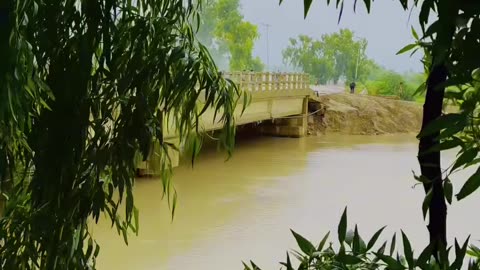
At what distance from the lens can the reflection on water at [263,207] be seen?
3.29 metres

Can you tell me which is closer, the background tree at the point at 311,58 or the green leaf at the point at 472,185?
the green leaf at the point at 472,185

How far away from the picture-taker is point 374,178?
5680 millimetres

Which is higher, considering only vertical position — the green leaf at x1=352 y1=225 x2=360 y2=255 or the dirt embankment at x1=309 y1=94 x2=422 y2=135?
the green leaf at x1=352 y1=225 x2=360 y2=255

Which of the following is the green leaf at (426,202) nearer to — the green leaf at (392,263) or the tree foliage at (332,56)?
the green leaf at (392,263)

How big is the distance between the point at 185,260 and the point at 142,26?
2602mm

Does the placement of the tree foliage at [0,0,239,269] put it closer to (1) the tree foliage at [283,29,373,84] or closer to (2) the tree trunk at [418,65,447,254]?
(2) the tree trunk at [418,65,447,254]

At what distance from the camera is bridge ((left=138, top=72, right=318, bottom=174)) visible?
640cm

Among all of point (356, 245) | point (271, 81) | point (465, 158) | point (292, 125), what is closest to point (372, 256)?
point (356, 245)

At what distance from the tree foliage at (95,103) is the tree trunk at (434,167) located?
0.35 metres

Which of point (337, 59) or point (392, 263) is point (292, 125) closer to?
point (337, 59)

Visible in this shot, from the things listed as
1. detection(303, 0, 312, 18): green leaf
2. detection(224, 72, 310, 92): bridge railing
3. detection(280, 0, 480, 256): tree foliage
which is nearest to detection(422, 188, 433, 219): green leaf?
detection(280, 0, 480, 256): tree foliage

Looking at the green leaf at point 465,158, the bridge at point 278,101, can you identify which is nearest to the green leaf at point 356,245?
the green leaf at point 465,158

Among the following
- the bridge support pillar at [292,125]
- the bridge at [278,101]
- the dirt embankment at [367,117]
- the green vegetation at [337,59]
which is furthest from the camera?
the dirt embankment at [367,117]

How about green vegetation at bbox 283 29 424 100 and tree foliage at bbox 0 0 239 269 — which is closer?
tree foliage at bbox 0 0 239 269
